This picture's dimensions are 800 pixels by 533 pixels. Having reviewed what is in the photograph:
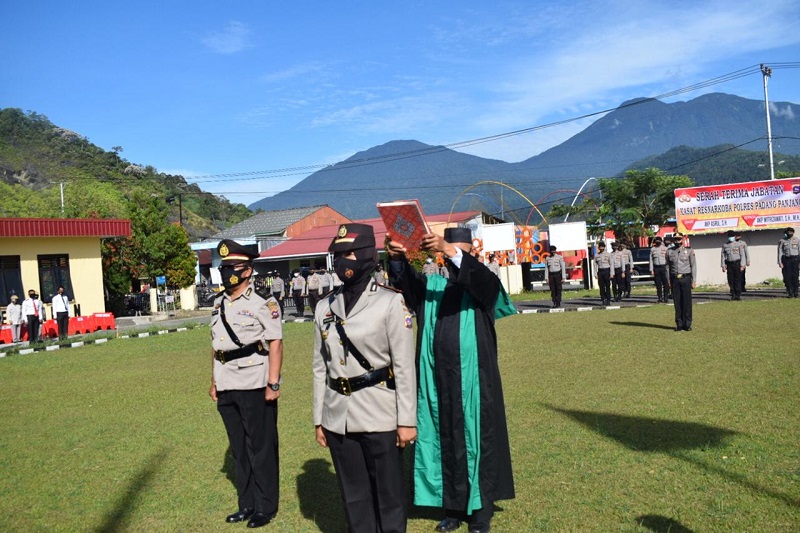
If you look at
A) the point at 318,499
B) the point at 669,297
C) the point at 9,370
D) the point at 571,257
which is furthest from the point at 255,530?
the point at 571,257

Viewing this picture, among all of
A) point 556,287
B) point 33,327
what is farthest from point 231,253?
point 33,327

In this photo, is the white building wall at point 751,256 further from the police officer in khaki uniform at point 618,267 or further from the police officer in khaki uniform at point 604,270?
the police officer in khaki uniform at point 604,270

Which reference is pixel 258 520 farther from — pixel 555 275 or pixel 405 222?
pixel 555 275

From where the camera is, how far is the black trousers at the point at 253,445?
528 cm

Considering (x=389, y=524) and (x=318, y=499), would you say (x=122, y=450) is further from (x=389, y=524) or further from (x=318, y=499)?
(x=389, y=524)

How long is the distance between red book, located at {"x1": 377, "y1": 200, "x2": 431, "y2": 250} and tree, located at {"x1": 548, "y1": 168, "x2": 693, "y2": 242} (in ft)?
153

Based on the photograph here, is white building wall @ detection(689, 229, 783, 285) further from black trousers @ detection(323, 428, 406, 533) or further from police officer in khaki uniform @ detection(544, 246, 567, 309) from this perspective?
black trousers @ detection(323, 428, 406, 533)

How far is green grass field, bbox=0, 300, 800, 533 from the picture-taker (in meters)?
5.00

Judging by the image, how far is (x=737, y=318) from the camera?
15281 mm

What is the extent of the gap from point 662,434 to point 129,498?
15.5 feet

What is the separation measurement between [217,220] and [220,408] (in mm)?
89421

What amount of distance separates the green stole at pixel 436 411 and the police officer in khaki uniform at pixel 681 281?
1002cm

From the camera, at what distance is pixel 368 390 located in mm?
4035

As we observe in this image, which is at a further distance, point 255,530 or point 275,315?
point 275,315
